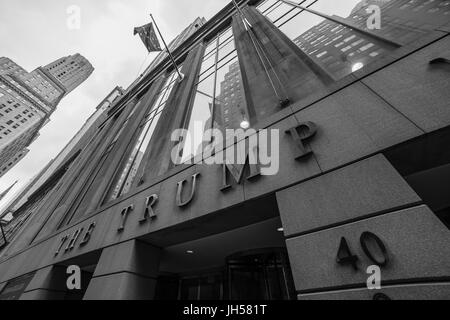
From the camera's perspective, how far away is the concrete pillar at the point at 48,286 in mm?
7969

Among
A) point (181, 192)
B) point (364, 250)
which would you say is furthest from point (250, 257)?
point (364, 250)

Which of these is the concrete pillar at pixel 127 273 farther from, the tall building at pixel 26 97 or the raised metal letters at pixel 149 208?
the tall building at pixel 26 97

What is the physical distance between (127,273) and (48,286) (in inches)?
204

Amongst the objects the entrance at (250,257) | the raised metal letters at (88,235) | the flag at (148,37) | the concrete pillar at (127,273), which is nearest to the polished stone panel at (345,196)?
the entrance at (250,257)

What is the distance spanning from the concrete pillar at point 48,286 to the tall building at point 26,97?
12392cm

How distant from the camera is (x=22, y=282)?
31.0ft

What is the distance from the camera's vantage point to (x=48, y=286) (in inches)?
319

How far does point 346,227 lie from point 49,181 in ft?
108

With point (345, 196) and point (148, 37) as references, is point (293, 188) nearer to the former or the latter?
point (345, 196)

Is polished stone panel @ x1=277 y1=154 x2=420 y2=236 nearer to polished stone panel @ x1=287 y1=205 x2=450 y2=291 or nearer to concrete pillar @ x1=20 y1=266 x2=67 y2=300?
polished stone panel @ x1=287 y1=205 x2=450 y2=291
